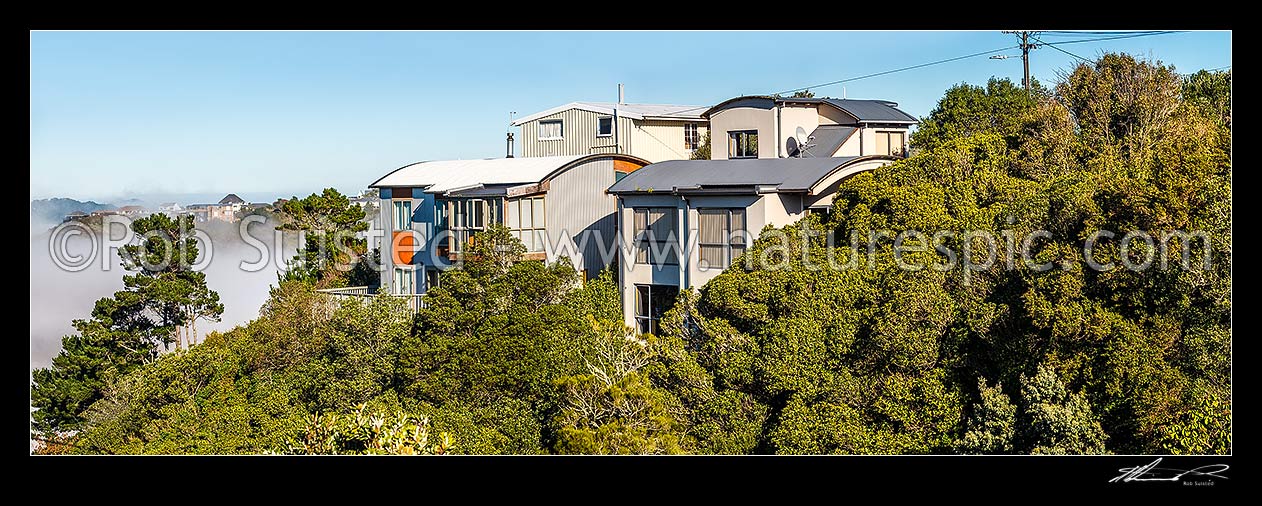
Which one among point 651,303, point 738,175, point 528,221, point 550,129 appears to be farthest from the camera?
point 550,129

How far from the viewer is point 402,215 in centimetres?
3167

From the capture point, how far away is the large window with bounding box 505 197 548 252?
2667 cm

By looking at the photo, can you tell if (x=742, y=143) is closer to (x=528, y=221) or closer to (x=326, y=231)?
(x=528, y=221)

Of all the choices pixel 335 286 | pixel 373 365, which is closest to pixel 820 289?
pixel 373 365

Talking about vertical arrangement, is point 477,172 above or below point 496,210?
above

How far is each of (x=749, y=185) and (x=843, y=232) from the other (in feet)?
7.75

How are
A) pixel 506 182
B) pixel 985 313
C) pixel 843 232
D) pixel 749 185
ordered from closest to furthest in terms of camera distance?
pixel 985 313, pixel 843 232, pixel 749 185, pixel 506 182

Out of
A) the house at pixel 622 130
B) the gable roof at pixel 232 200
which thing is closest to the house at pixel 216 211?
the gable roof at pixel 232 200

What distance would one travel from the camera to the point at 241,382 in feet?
84.1

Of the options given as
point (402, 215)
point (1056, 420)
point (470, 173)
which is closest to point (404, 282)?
point (402, 215)

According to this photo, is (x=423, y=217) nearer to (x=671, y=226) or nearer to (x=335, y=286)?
(x=335, y=286)

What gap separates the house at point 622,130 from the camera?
1428 inches

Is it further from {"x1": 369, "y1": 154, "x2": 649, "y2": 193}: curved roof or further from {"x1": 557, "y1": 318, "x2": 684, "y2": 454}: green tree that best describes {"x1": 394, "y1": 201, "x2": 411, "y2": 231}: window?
{"x1": 557, "y1": 318, "x2": 684, "y2": 454}: green tree
